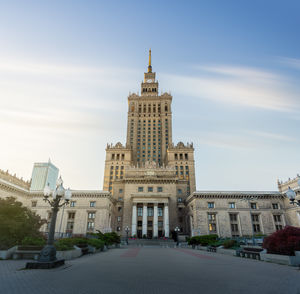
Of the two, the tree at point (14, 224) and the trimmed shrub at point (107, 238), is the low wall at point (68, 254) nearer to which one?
the tree at point (14, 224)

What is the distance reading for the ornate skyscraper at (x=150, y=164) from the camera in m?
66.3

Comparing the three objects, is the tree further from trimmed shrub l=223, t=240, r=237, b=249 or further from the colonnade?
the colonnade

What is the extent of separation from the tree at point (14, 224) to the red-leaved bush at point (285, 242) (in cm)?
2257

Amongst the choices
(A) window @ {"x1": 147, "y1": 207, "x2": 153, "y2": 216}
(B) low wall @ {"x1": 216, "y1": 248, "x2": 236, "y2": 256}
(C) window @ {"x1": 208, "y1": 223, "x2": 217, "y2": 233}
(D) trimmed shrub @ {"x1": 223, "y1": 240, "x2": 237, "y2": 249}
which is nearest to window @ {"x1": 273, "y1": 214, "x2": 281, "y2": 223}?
(C) window @ {"x1": 208, "y1": 223, "x2": 217, "y2": 233}

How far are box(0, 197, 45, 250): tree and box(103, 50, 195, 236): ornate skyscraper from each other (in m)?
45.2

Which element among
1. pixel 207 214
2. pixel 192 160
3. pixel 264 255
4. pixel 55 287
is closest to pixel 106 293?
pixel 55 287

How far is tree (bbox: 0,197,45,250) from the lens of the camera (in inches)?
717

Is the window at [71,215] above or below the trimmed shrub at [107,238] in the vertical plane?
above

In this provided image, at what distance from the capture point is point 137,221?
65.6 metres

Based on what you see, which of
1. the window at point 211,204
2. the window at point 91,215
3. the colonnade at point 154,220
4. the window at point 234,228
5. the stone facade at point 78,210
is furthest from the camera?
the colonnade at point 154,220

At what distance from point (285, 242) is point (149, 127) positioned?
102m

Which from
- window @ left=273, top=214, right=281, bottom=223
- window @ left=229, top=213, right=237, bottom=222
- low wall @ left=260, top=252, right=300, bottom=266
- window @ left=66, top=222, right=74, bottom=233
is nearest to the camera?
low wall @ left=260, top=252, right=300, bottom=266

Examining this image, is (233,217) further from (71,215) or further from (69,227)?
(69,227)

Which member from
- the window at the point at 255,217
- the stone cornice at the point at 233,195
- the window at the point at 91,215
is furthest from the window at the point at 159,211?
the window at the point at 255,217
